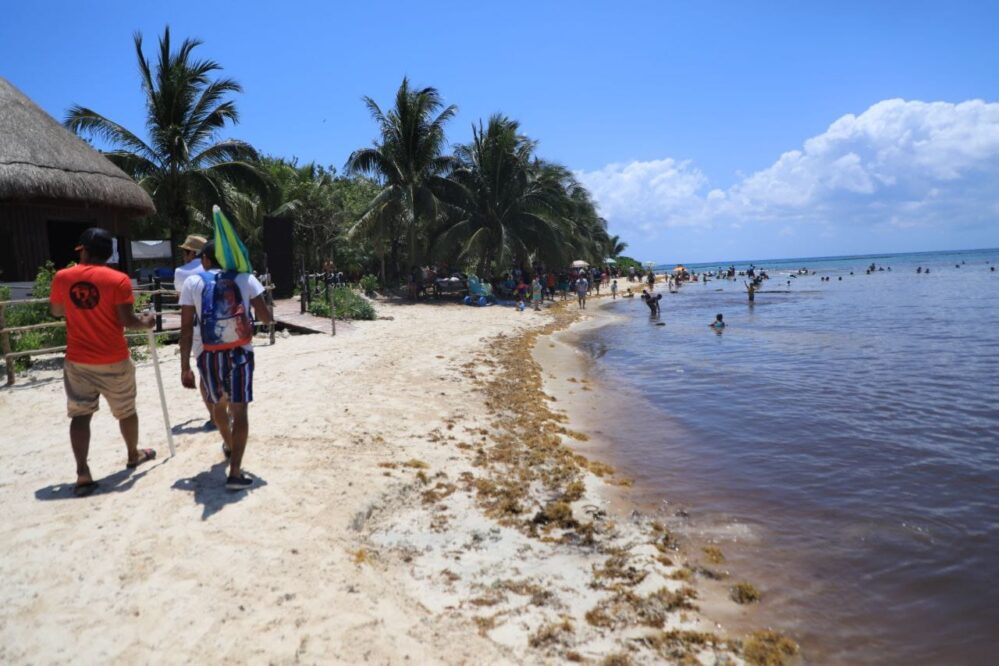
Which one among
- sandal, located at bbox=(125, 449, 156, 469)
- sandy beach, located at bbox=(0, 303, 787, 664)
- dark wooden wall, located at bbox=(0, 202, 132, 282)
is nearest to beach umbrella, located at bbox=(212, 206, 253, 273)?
sandy beach, located at bbox=(0, 303, 787, 664)

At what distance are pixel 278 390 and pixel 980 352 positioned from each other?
1450cm

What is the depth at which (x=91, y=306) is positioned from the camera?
3928mm

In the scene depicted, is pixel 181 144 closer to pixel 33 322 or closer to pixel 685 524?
pixel 33 322

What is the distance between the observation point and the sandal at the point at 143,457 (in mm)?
4559

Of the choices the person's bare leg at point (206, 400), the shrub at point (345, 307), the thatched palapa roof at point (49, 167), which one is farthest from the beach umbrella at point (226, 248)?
the shrub at point (345, 307)

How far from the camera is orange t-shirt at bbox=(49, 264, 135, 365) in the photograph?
390cm

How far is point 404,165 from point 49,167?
14823mm

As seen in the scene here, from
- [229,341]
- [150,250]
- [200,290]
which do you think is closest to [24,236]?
[200,290]

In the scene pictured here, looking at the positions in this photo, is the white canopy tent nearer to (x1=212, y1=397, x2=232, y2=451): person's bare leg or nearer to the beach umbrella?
(x1=212, y1=397, x2=232, y2=451): person's bare leg

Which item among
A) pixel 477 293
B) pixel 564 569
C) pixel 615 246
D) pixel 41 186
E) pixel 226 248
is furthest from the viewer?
pixel 615 246

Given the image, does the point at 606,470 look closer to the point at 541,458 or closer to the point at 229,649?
the point at 541,458

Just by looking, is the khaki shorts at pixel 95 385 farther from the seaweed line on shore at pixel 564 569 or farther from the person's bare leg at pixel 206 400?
the seaweed line on shore at pixel 564 569

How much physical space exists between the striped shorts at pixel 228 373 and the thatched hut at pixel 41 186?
11.2 metres

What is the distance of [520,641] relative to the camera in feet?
9.80
